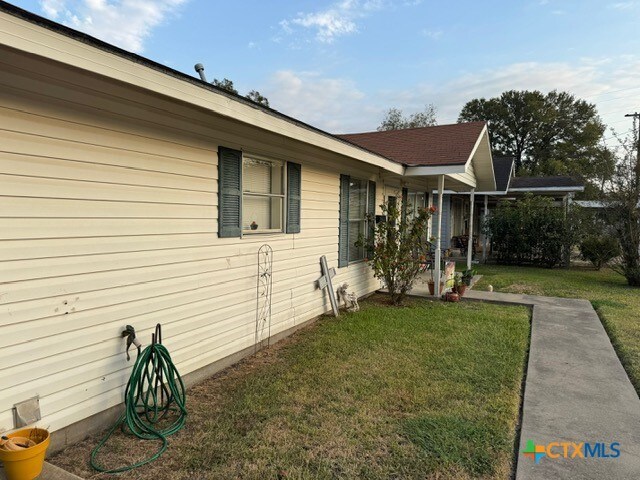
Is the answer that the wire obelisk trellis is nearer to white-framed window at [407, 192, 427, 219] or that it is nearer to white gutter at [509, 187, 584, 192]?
white-framed window at [407, 192, 427, 219]

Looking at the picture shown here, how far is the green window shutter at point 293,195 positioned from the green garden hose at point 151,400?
7.62 feet

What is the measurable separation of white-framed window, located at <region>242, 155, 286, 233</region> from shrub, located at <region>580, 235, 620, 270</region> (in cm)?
1029

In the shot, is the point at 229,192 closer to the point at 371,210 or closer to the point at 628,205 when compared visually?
the point at 371,210

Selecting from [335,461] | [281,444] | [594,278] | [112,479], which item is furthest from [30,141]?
[594,278]

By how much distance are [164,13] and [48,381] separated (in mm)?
8162

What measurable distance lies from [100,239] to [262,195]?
203 cm

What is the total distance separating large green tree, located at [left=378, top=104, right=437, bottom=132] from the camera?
34.1 meters

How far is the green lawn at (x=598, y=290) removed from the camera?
15.7ft

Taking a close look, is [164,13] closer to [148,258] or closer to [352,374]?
[148,258]

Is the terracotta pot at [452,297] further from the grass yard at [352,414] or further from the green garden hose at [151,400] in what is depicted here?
the green garden hose at [151,400]

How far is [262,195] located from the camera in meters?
4.48

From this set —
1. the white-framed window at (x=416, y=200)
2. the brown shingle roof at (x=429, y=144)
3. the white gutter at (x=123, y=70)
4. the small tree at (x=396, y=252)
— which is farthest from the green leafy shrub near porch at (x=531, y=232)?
the white gutter at (x=123, y=70)

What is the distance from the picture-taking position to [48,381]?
95.9 inches

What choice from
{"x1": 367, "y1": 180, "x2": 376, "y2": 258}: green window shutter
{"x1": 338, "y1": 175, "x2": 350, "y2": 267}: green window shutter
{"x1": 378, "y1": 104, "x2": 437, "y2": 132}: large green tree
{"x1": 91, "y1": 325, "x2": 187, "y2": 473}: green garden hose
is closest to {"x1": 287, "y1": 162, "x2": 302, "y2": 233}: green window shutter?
{"x1": 338, "y1": 175, "x2": 350, "y2": 267}: green window shutter
